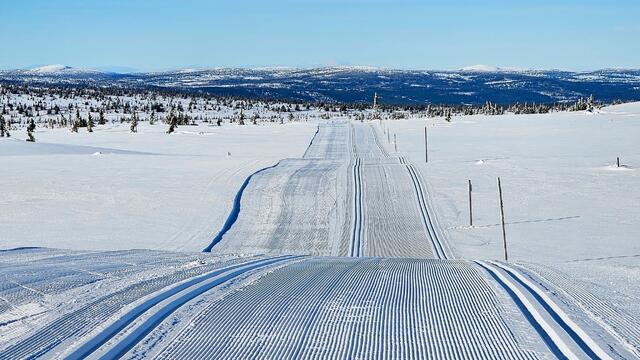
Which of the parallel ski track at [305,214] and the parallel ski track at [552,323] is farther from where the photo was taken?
the parallel ski track at [305,214]

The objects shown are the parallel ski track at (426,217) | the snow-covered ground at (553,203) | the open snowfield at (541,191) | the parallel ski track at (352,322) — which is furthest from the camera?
the open snowfield at (541,191)

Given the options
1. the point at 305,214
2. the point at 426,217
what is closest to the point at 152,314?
the point at 305,214

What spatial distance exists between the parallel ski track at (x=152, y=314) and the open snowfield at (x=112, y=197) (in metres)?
11.5

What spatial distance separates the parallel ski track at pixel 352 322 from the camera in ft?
21.5

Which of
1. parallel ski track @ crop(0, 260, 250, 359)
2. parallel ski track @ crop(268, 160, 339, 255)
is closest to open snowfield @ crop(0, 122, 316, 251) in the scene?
parallel ski track @ crop(268, 160, 339, 255)

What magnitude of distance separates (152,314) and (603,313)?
5.45 m

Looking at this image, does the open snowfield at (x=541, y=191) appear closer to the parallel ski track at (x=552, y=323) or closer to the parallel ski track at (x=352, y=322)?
the parallel ski track at (x=552, y=323)

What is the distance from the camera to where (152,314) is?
25.2 ft

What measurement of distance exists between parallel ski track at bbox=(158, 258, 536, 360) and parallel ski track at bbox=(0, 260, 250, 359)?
1.07 meters

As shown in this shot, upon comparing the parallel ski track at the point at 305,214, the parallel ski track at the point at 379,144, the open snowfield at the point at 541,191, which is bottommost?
the parallel ski track at the point at 379,144

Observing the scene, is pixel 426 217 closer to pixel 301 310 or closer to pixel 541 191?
pixel 541 191

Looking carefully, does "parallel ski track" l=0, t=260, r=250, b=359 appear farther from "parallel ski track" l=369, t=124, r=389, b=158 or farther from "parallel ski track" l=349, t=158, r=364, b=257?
"parallel ski track" l=369, t=124, r=389, b=158

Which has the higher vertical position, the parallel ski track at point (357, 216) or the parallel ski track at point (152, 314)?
the parallel ski track at point (152, 314)

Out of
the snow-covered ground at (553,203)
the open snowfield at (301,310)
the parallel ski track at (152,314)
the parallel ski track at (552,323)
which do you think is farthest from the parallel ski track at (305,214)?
the parallel ski track at (552,323)
